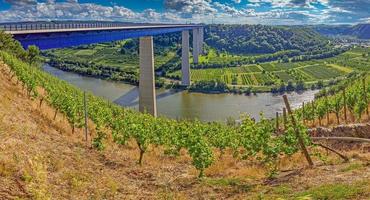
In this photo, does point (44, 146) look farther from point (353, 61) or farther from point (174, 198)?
point (353, 61)

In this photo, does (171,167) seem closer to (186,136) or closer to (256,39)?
(186,136)

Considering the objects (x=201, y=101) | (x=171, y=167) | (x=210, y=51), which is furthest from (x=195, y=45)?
(x=171, y=167)

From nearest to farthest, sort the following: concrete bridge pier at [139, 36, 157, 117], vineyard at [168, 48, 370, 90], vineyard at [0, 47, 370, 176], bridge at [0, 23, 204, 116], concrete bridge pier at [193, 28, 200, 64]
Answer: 1. vineyard at [0, 47, 370, 176]
2. bridge at [0, 23, 204, 116]
3. concrete bridge pier at [139, 36, 157, 117]
4. vineyard at [168, 48, 370, 90]
5. concrete bridge pier at [193, 28, 200, 64]

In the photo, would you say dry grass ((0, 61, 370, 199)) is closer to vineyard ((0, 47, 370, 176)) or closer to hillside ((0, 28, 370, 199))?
hillside ((0, 28, 370, 199))

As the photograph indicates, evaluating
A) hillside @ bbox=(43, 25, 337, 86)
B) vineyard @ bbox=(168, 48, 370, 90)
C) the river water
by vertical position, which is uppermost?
hillside @ bbox=(43, 25, 337, 86)

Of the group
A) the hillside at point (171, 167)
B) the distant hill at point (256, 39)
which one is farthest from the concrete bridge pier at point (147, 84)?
the distant hill at point (256, 39)

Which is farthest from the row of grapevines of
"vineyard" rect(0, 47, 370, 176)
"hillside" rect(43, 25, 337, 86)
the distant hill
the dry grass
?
the distant hill
